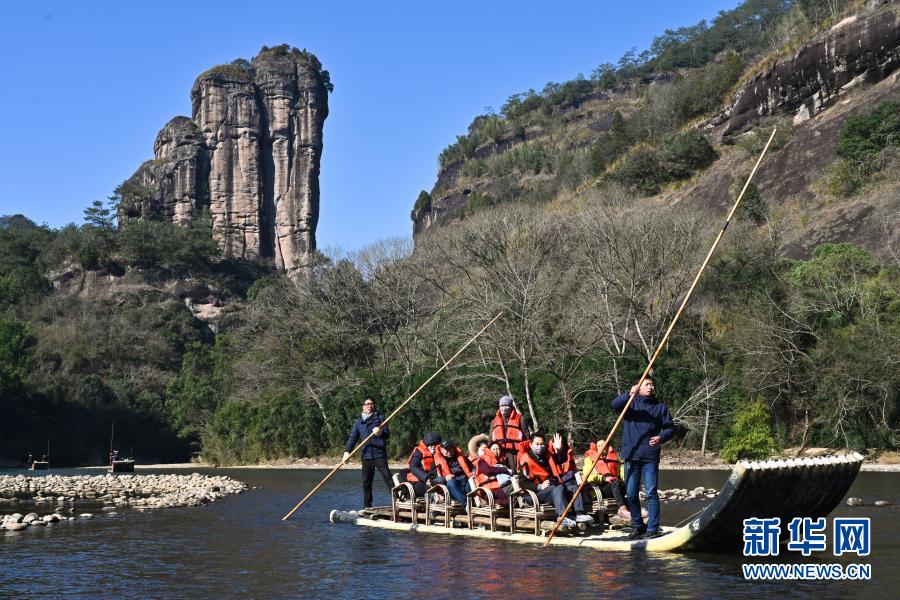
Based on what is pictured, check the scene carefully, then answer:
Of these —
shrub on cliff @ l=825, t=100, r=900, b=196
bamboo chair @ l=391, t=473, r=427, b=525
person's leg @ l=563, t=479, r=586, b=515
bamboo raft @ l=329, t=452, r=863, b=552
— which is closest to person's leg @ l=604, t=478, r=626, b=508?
person's leg @ l=563, t=479, r=586, b=515

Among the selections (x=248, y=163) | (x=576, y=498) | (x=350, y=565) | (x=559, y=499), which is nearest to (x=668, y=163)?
(x=576, y=498)

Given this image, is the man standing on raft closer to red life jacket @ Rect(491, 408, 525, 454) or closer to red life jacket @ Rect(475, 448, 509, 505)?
red life jacket @ Rect(475, 448, 509, 505)

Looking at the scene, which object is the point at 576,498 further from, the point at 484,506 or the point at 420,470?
the point at 420,470

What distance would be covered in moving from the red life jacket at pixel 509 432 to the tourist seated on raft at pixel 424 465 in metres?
1.08

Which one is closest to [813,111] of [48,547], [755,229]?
[755,229]

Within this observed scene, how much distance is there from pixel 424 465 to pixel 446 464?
3.55 feet

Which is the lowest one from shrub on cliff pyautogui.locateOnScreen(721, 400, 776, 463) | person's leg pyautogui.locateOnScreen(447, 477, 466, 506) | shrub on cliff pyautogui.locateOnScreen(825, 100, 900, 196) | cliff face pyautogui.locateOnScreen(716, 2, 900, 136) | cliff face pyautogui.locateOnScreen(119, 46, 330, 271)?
person's leg pyautogui.locateOnScreen(447, 477, 466, 506)

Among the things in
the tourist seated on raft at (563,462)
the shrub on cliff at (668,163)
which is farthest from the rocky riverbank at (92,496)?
the shrub on cliff at (668,163)

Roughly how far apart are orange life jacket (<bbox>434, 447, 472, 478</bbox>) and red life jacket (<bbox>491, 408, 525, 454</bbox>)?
0.73 m

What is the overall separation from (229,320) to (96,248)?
1852cm

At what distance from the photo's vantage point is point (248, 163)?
124500mm

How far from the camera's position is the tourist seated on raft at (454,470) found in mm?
17609

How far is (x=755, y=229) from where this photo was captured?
5597 centimetres

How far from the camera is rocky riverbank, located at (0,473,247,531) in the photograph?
22.4m
